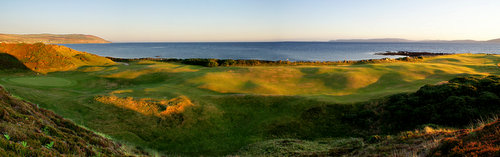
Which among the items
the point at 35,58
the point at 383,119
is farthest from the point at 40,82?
the point at 383,119

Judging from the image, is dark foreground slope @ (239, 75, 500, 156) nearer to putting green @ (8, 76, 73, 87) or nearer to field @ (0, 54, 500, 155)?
field @ (0, 54, 500, 155)

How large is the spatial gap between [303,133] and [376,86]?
20.1 metres

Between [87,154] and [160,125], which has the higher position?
[87,154]

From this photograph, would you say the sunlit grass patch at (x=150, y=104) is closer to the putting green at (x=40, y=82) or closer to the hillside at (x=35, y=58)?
the putting green at (x=40, y=82)

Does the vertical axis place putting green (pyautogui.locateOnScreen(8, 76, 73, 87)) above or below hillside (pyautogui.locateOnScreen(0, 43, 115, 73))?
below

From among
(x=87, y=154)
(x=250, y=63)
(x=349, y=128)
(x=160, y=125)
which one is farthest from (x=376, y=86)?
(x=250, y=63)

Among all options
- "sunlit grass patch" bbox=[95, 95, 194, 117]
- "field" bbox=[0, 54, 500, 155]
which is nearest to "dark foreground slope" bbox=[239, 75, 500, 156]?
"field" bbox=[0, 54, 500, 155]

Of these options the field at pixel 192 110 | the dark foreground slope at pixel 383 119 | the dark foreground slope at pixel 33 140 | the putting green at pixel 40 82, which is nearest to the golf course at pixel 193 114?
the field at pixel 192 110

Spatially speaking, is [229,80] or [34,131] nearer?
[34,131]

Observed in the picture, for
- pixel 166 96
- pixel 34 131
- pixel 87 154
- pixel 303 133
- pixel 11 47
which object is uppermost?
pixel 11 47

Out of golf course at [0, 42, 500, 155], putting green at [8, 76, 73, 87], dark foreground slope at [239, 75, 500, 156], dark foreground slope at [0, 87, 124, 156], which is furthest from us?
putting green at [8, 76, 73, 87]

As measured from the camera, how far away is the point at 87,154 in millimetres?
5891

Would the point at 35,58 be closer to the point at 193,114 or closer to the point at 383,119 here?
the point at 193,114

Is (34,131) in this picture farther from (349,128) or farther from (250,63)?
(250,63)
